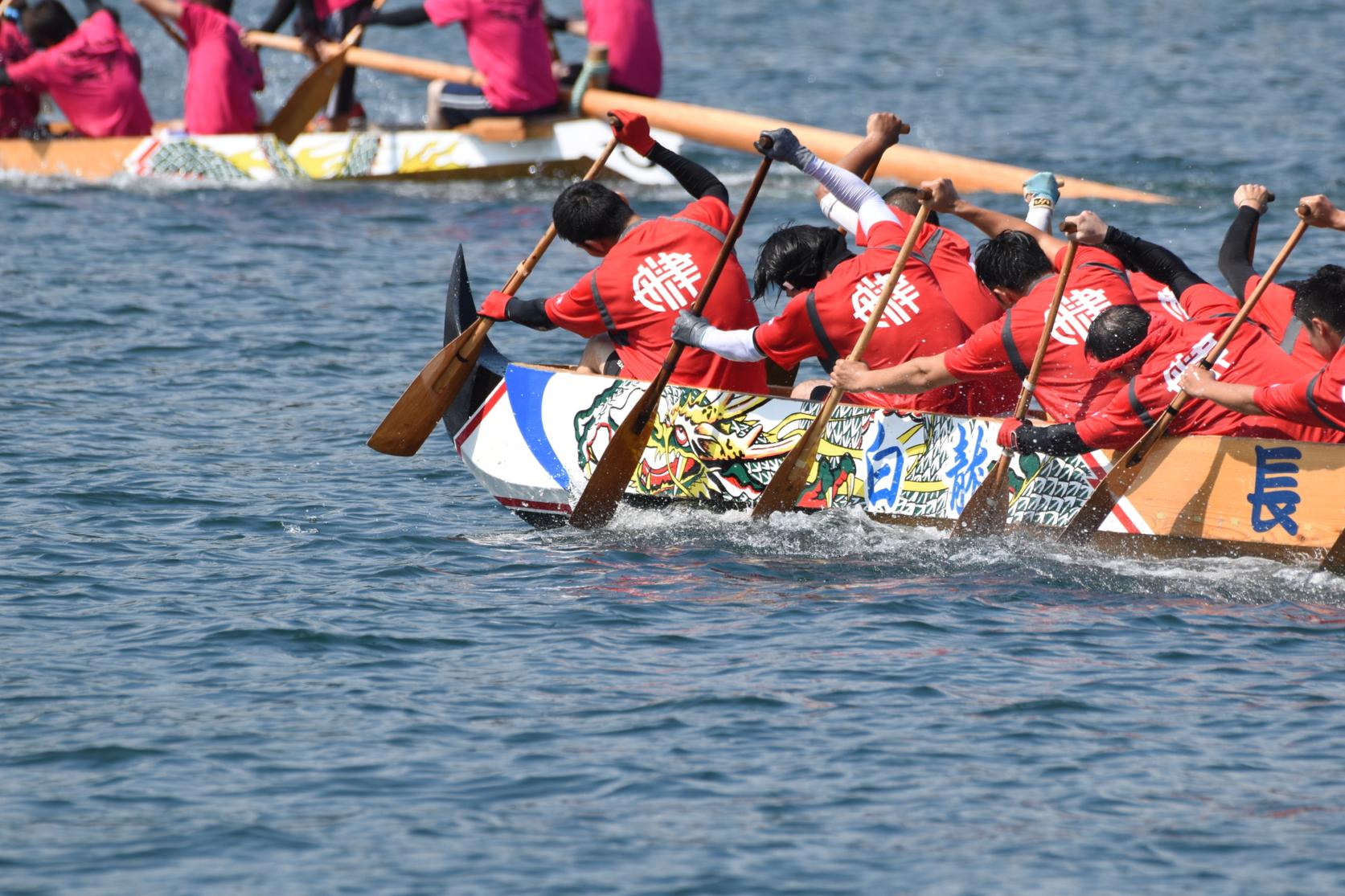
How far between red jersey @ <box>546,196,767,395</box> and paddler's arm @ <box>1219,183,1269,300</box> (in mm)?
2022

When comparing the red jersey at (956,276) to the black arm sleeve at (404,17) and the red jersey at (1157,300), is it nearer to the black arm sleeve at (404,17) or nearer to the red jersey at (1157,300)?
the red jersey at (1157,300)

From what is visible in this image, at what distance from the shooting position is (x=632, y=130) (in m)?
8.61

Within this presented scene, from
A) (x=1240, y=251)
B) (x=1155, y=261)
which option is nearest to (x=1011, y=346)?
(x=1155, y=261)

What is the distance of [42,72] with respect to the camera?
1585 centimetres

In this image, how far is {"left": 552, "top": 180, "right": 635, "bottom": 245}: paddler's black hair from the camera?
8.17 metres

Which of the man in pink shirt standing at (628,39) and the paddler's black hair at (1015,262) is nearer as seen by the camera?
the paddler's black hair at (1015,262)

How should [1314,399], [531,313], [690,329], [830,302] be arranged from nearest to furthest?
[1314,399], [830,302], [690,329], [531,313]

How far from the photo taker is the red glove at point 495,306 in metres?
8.56

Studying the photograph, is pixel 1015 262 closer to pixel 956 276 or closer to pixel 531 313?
pixel 956 276

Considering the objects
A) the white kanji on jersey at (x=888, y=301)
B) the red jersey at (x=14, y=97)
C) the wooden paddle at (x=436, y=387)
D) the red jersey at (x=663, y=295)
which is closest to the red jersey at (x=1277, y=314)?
the white kanji on jersey at (x=888, y=301)

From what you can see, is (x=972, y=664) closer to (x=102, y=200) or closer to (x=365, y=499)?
(x=365, y=499)

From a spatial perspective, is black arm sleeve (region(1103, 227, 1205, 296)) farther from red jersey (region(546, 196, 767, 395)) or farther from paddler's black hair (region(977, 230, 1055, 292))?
red jersey (region(546, 196, 767, 395))

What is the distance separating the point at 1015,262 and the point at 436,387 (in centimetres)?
278

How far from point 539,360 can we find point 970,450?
4.70m
